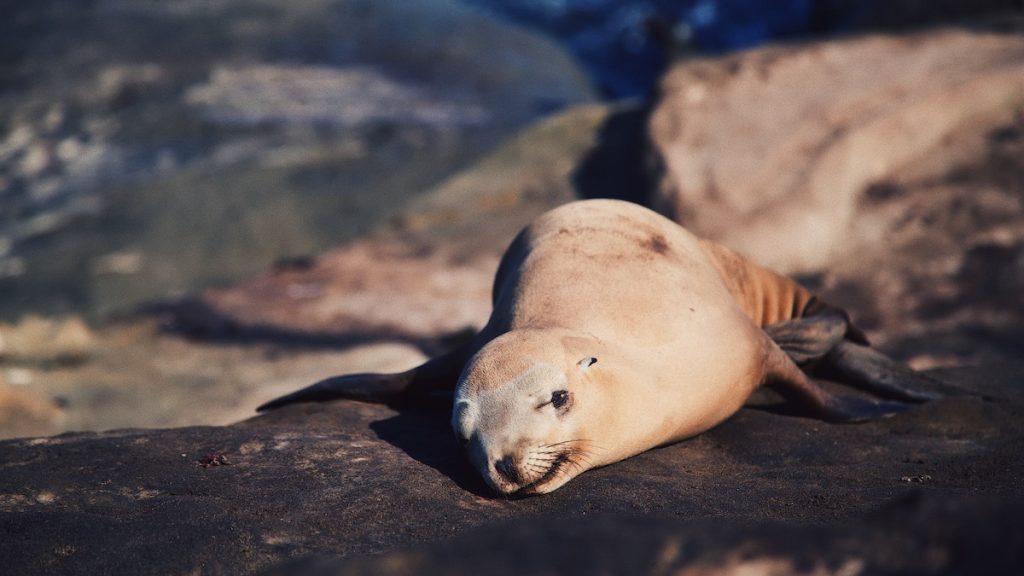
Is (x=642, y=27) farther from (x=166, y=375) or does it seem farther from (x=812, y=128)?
(x=166, y=375)

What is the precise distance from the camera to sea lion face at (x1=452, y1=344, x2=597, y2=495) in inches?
138

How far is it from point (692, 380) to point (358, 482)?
1.37 metres

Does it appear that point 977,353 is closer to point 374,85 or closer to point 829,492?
point 829,492

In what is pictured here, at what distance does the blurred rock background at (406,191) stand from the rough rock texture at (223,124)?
0.18ft

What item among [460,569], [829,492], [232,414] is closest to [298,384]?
[232,414]

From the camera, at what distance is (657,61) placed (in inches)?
792

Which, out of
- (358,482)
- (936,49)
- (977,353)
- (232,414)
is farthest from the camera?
(936,49)

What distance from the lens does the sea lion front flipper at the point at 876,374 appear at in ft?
16.5

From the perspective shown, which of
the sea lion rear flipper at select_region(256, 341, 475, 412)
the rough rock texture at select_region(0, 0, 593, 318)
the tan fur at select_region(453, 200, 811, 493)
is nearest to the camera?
the tan fur at select_region(453, 200, 811, 493)

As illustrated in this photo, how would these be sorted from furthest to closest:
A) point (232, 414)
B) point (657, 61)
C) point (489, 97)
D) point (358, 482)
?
point (657, 61), point (489, 97), point (232, 414), point (358, 482)

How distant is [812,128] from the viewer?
9023 millimetres

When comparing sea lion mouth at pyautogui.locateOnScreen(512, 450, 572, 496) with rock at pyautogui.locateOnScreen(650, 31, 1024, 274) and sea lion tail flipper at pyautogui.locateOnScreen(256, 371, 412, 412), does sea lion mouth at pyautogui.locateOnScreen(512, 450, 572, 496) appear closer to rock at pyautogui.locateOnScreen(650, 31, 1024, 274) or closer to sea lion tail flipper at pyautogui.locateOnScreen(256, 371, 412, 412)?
sea lion tail flipper at pyautogui.locateOnScreen(256, 371, 412, 412)

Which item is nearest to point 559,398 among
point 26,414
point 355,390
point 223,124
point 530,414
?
point 530,414

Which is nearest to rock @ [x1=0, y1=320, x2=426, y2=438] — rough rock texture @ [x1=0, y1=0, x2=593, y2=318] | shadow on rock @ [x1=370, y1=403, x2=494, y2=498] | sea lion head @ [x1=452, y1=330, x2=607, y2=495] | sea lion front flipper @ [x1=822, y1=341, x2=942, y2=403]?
rough rock texture @ [x1=0, y1=0, x2=593, y2=318]
